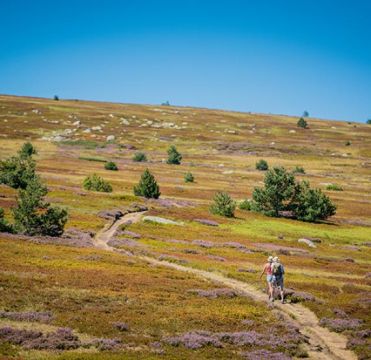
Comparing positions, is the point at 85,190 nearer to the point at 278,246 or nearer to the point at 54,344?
the point at 278,246

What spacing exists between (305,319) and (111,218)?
4425 centimetres

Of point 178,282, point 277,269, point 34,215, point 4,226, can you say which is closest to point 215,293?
point 178,282

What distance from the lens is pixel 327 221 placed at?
89062 mm

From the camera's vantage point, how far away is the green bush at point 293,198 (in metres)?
86.5

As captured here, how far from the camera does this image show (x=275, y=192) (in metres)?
87.2

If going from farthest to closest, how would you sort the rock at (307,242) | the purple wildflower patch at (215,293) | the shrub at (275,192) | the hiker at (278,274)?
the shrub at (275,192), the rock at (307,242), the hiker at (278,274), the purple wildflower patch at (215,293)

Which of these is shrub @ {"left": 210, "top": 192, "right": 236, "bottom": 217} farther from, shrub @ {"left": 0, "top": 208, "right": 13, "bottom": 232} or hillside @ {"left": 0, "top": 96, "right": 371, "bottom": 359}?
shrub @ {"left": 0, "top": 208, "right": 13, "bottom": 232}

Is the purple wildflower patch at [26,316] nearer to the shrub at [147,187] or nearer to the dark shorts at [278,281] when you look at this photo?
the dark shorts at [278,281]

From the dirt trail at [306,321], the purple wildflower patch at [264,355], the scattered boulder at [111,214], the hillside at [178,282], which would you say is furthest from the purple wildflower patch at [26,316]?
the scattered boulder at [111,214]

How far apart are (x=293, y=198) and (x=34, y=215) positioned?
51.5 metres

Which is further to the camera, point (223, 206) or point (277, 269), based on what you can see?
point (223, 206)

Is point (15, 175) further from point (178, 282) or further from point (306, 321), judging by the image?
point (306, 321)

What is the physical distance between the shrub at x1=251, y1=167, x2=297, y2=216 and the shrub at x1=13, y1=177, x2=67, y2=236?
45.4 metres

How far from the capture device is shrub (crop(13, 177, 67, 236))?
51844 mm
